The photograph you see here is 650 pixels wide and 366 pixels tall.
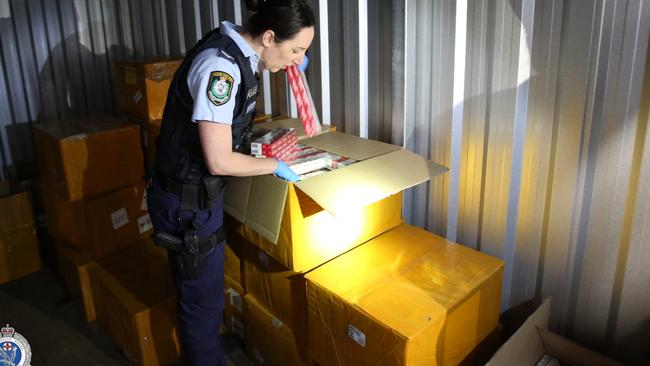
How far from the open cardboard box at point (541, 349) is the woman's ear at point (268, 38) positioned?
1255 millimetres

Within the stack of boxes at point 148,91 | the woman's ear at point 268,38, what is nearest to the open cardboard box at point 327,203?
the woman's ear at point 268,38

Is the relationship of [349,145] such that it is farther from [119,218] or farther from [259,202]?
[119,218]

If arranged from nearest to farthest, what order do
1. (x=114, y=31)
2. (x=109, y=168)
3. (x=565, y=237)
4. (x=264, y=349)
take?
1. (x=565, y=237)
2. (x=264, y=349)
3. (x=109, y=168)
4. (x=114, y=31)

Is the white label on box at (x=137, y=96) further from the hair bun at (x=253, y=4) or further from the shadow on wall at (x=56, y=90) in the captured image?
the hair bun at (x=253, y=4)

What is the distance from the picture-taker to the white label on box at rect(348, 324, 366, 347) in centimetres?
160

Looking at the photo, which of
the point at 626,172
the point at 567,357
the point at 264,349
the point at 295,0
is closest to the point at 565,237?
the point at 626,172

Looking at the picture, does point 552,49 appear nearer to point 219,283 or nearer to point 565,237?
point 565,237

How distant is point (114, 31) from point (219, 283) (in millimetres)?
2431

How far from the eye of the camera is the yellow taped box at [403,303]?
1.53 meters

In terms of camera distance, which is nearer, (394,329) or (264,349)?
(394,329)

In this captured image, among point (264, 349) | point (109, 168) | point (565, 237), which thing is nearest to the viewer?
point (565, 237)

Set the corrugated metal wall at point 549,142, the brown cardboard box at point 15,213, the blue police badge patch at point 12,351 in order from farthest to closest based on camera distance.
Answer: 1. the brown cardboard box at point 15,213
2. the corrugated metal wall at point 549,142
3. the blue police badge patch at point 12,351

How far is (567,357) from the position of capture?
70.1 inches

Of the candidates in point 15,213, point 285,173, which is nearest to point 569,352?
point 285,173
